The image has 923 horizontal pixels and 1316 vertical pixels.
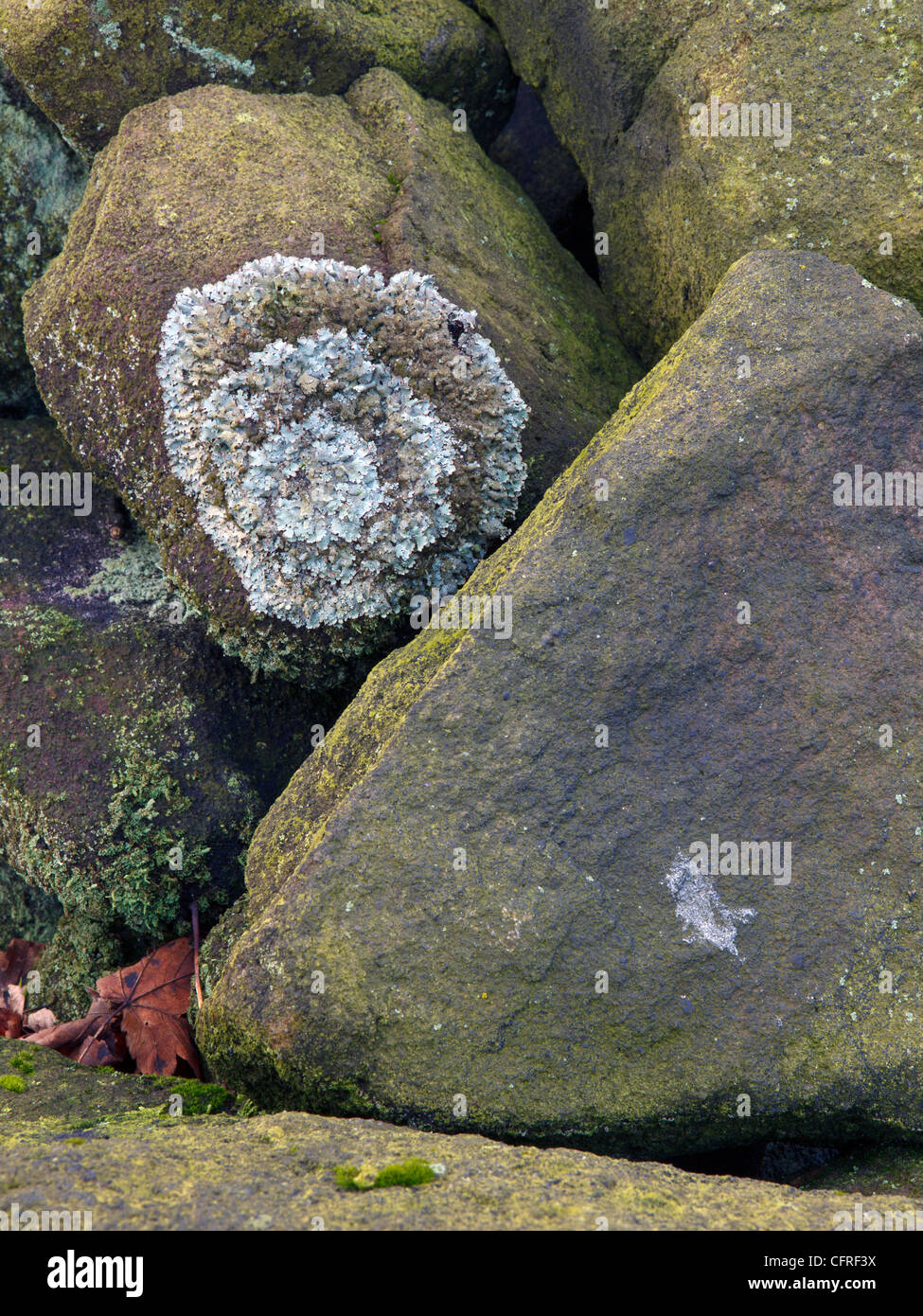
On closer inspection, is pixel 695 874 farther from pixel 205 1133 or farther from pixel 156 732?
pixel 156 732

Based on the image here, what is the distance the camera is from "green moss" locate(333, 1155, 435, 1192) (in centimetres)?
211

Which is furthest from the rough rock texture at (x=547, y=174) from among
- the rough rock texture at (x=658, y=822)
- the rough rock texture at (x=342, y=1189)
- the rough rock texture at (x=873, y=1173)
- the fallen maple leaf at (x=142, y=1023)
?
the rough rock texture at (x=342, y=1189)

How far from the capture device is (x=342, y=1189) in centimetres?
210

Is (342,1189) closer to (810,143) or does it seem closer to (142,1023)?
(142,1023)

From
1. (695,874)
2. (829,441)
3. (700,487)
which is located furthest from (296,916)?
(829,441)

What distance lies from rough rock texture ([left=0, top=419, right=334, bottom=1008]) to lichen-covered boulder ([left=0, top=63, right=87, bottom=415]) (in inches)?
52.7

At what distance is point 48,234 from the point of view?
4391 mm

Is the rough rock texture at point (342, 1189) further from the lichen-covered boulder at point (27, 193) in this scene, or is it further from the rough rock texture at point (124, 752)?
the lichen-covered boulder at point (27, 193)

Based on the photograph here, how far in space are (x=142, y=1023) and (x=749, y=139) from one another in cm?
382

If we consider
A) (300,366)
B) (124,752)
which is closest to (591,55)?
(300,366)

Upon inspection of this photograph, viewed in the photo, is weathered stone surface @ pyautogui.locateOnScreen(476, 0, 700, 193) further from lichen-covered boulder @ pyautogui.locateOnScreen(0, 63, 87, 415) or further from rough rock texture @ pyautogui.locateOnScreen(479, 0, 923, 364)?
lichen-covered boulder @ pyautogui.locateOnScreen(0, 63, 87, 415)

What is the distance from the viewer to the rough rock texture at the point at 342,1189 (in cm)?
198

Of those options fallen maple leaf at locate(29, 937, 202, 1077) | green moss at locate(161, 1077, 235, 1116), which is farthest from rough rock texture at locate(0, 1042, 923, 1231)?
fallen maple leaf at locate(29, 937, 202, 1077)
